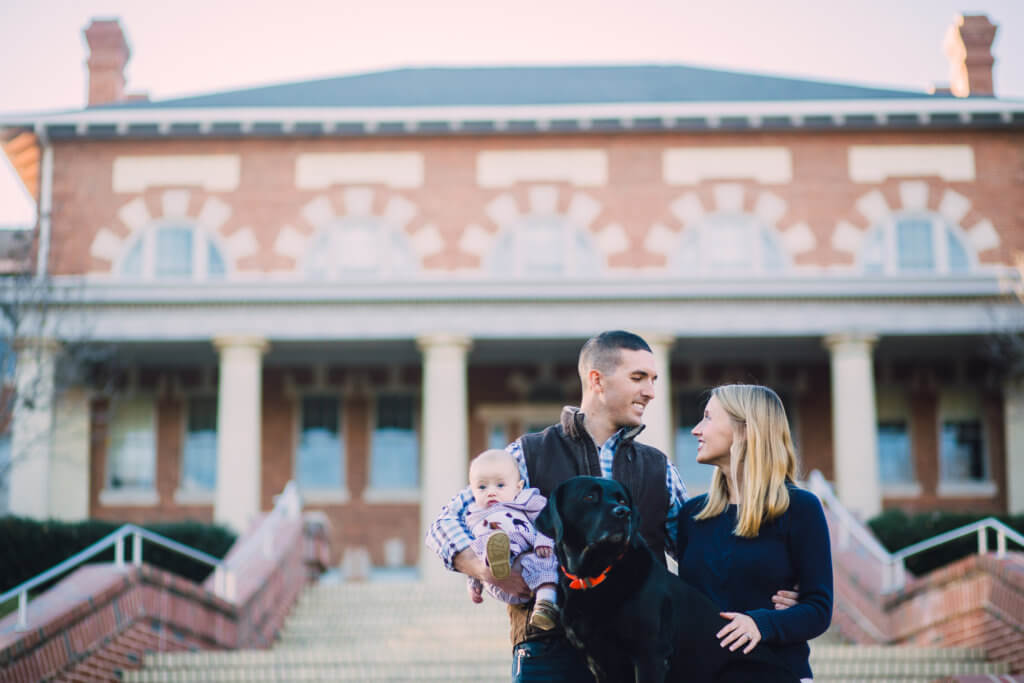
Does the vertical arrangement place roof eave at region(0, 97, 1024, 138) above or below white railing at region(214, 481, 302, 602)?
above

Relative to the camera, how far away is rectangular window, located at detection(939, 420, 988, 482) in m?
21.8

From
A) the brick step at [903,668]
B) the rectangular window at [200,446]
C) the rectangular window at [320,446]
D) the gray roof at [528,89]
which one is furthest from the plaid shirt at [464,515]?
the rectangular window at [200,446]

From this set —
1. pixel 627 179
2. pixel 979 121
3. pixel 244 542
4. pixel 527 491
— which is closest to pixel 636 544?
pixel 527 491

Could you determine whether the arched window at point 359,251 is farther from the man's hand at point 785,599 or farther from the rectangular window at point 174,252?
the man's hand at point 785,599

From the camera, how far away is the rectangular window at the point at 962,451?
21781mm

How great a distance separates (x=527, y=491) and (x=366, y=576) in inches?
688

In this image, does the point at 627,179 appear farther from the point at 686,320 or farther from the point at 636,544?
the point at 636,544

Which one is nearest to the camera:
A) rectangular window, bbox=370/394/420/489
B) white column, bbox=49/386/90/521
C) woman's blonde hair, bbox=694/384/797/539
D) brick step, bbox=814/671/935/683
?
woman's blonde hair, bbox=694/384/797/539

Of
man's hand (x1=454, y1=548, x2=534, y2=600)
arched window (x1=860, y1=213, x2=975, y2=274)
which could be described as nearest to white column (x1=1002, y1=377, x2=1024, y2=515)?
arched window (x1=860, y1=213, x2=975, y2=274)

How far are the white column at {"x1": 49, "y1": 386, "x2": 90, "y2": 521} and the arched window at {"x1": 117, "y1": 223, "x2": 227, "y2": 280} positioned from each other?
240 centimetres

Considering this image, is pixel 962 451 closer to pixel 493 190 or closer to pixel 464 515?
pixel 493 190

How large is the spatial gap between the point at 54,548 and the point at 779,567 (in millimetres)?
11616

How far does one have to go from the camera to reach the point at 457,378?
1797 centimetres

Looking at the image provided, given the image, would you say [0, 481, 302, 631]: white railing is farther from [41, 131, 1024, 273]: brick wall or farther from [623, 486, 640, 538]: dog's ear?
[623, 486, 640, 538]: dog's ear
